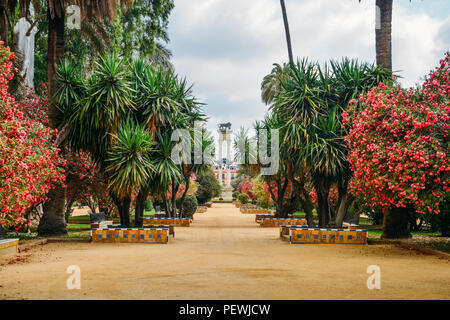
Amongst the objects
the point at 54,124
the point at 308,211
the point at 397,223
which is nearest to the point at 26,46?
the point at 54,124

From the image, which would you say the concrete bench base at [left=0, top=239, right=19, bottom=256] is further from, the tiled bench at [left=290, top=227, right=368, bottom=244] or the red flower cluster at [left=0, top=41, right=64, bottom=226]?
the tiled bench at [left=290, top=227, right=368, bottom=244]

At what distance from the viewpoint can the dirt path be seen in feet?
22.2

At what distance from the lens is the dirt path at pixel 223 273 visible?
266 inches

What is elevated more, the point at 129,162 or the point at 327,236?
the point at 129,162

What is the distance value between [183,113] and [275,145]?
12.7 ft

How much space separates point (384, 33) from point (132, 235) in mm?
11585

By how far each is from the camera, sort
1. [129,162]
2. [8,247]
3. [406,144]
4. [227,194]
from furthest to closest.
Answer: [227,194], [129,162], [8,247], [406,144]

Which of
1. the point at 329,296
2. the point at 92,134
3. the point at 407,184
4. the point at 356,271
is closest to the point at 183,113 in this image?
the point at 92,134

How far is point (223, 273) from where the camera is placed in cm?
862

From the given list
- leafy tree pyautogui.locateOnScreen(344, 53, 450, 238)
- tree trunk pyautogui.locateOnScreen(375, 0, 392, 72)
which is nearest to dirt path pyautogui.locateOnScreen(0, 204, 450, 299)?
leafy tree pyautogui.locateOnScreen(344, 53, 450, 238)

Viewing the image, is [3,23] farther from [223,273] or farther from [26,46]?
[223,273]
